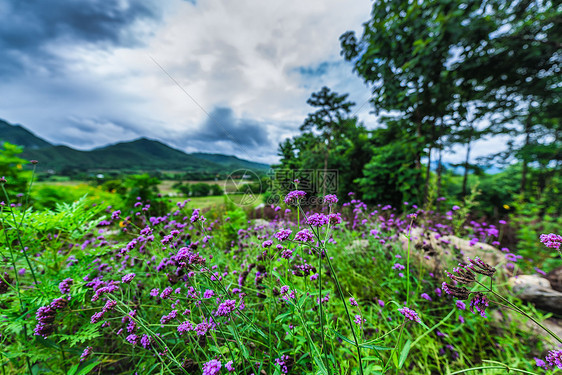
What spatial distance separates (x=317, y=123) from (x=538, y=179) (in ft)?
34.6

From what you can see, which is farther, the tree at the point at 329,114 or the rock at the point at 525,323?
the tree at the point at 329,114

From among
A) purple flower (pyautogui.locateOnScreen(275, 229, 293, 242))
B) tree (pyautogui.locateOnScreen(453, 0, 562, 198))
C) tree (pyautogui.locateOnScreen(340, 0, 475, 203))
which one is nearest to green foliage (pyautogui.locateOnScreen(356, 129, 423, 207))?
tree (pyautogui.locateOnScreen(340, 0, 475, 203))

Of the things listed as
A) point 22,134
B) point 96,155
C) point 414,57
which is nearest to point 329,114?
point 414,57

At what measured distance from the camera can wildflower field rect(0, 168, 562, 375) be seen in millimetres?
1002

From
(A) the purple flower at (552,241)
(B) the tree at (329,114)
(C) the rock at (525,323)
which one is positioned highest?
(B) the tree at (329,114)

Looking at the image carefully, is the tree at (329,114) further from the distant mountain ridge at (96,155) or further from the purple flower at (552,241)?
the distant mountain ridge at (96,155)

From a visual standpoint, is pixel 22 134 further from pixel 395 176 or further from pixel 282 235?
pixel 395 176

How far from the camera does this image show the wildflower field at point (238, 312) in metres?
1.00

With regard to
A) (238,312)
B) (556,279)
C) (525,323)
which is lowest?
(525,323)

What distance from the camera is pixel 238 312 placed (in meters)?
1.21

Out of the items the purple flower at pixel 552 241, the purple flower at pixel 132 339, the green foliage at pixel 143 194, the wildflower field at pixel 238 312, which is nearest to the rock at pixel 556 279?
the wildflower field at pixel 238 312

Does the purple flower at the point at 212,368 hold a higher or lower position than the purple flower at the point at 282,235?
lower

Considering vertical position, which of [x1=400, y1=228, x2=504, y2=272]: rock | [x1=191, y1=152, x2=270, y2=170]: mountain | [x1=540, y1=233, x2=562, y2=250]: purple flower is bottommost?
[x1=400, y1=228, x2=504, y2=272]: rock

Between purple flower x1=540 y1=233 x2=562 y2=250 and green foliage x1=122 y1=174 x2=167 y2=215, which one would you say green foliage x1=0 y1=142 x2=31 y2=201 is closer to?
green foliage x1=122 y1=174 x2=167 y2=215
